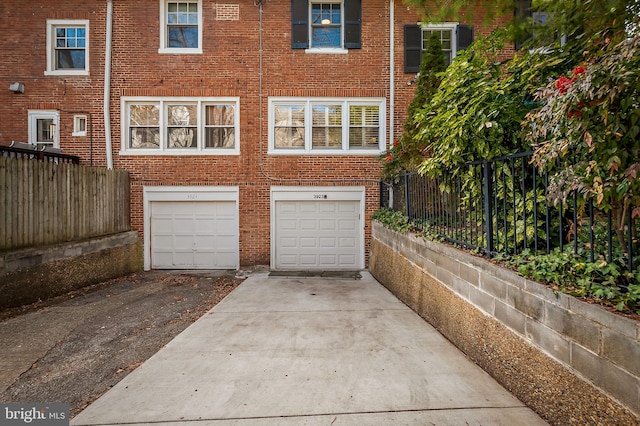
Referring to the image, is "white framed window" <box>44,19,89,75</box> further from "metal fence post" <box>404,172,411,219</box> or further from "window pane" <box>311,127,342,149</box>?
"metal fence post" <box>404,172,411,219</box>

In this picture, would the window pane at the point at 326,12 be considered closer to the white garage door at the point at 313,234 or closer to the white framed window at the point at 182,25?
the white framed window at the point at 182,25

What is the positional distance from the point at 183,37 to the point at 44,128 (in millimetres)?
4666

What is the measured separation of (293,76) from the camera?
8.68 metres

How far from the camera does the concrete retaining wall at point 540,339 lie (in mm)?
1927

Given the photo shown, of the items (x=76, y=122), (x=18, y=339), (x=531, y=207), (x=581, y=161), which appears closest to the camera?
(x=581, y=161)

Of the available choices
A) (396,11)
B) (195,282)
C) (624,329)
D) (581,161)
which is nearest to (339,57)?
(396,11)

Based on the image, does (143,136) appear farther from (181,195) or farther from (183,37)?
(183,37)

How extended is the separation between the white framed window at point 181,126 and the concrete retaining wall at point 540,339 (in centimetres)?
682

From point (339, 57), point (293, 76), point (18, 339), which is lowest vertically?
point (18, 339)

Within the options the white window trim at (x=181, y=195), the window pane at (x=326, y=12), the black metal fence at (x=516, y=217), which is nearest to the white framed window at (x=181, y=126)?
the white window trim at (x=181, y=195)

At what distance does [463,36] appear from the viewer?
8.64 metres

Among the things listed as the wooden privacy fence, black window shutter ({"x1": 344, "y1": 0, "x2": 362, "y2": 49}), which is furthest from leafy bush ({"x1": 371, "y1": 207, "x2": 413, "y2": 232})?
the wooden privacy fence

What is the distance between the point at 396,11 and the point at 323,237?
22.2ft

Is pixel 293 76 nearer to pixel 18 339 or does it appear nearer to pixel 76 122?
pixel 76 122
